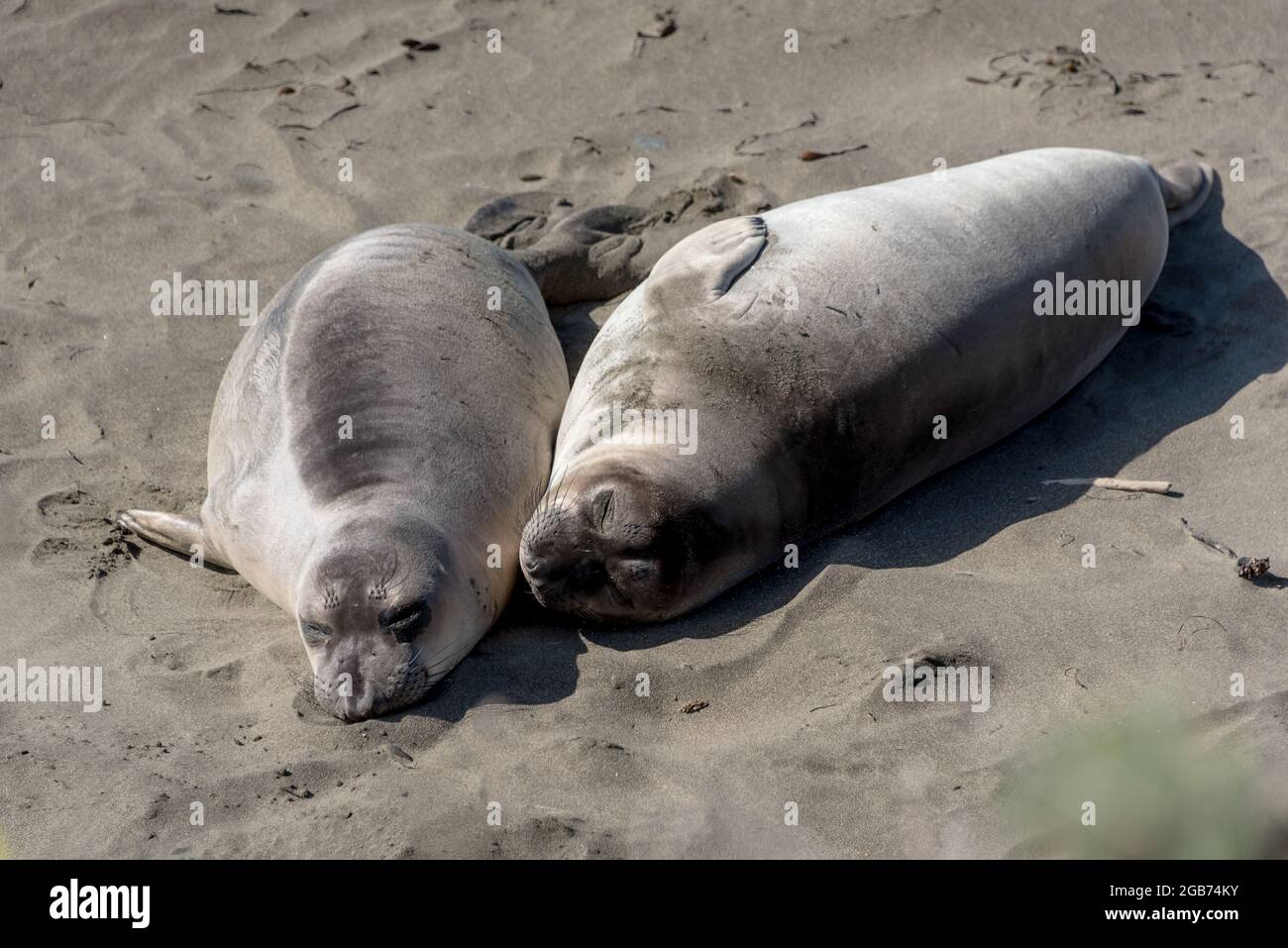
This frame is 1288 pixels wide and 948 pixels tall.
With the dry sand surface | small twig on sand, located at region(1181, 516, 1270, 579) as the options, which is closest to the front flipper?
the dry sand surface

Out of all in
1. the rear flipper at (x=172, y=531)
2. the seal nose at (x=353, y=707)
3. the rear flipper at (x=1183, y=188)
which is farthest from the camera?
the rear flipper at (x=1183, y=188)

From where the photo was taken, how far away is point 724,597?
422cm

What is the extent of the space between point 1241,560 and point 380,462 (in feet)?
8.10

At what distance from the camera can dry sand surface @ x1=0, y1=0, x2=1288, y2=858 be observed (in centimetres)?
339

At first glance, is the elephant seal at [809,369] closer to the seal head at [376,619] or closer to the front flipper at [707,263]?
the front flipper at [707,263]

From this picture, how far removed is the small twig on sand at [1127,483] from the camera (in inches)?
180

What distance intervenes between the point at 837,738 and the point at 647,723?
0.49 metres

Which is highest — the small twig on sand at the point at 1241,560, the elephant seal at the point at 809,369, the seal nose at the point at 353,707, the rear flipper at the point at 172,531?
the elephant seal at the point at 809,369

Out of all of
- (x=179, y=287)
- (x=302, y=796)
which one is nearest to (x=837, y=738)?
(x=302, y=796)

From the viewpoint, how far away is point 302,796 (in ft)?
11.3

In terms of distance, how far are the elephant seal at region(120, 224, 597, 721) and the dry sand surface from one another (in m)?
0.16

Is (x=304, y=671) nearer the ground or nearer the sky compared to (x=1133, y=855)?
nearer the ground

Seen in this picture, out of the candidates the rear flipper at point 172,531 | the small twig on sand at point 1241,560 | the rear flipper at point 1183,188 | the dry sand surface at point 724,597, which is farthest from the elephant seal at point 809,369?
the rear flipper at point 172,531

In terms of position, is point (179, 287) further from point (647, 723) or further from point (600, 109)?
point (647, 723)
